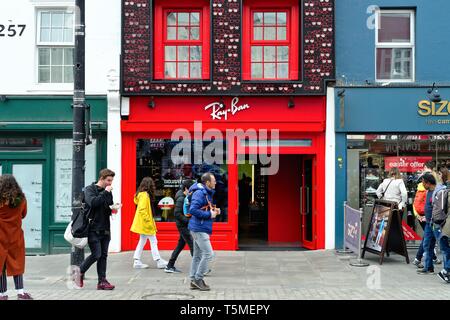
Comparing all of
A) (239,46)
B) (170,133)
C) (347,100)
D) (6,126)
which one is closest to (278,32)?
(239,46)

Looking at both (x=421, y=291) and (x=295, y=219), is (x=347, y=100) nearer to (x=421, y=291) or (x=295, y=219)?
(x=295, y=219)

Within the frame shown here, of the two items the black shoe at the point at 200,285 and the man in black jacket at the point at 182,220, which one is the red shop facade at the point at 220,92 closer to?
the man in black jacket at the point at 182,220

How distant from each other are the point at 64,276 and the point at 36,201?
338cm

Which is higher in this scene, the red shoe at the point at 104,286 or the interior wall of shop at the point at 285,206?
the interior wall of shop at the point at 285,206

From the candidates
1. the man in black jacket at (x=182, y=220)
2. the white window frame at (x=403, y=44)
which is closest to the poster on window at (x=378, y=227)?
the white window frame at (x=403, y=44)

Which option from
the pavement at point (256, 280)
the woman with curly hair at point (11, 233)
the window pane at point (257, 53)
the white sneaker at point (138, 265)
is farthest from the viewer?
the window pane at point (257, 53)

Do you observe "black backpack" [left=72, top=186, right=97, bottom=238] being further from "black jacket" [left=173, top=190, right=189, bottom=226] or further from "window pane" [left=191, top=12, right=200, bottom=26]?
"window pane" [left=191, top=12, right=200, bottom=26]

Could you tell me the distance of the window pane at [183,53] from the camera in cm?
1345

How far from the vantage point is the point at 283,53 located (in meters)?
13.4

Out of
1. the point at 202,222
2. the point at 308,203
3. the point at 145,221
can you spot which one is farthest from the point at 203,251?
the point at 308,203

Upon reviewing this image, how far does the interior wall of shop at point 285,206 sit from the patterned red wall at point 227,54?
2.59 metres

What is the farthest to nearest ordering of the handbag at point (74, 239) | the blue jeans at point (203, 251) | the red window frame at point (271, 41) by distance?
the red window frame at point (271, 41)
the handbag at point (74, 239)
the blue jeans at point (203, 251)

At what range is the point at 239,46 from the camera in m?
13.2

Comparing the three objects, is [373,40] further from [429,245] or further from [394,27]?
[429,245]
